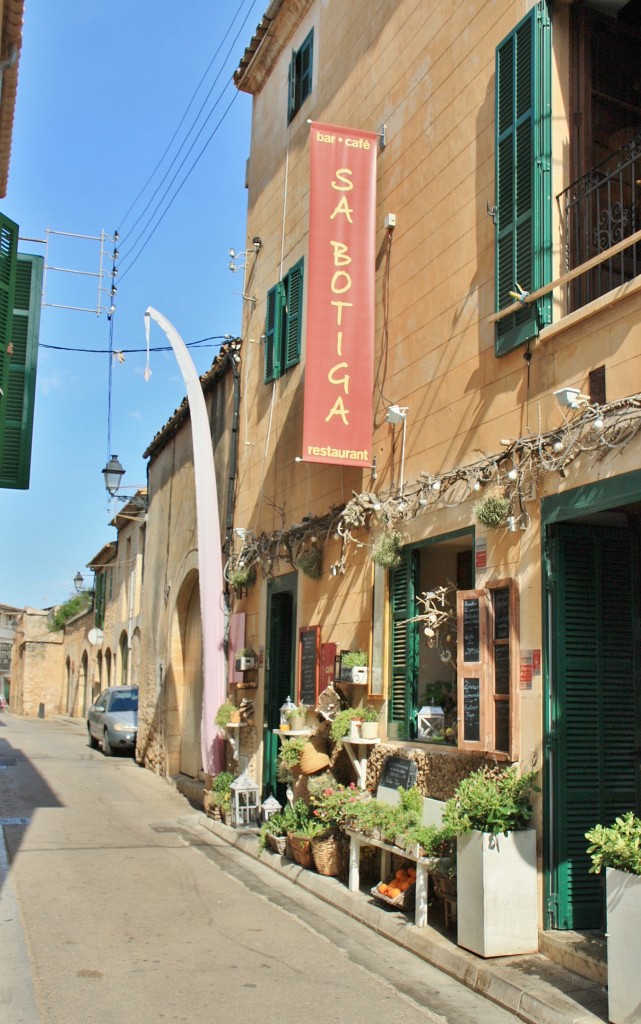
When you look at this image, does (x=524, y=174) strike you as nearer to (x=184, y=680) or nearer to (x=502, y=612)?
(x=502, y=612)

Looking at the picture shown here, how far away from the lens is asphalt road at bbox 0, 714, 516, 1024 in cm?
592

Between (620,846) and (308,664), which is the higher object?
(308,664)

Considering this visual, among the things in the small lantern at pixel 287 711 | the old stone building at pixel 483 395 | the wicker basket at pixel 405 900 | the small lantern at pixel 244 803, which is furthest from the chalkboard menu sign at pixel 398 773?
the small lantern at pixel 244 803

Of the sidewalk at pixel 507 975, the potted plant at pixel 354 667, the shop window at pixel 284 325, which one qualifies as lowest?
the sidewalk at pixel 507 975

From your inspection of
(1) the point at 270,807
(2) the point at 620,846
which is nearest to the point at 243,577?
(1) the point at 270,807

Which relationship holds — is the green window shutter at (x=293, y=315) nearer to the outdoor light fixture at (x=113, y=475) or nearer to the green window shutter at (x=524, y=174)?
the green window shutter at (x=524, y=174)

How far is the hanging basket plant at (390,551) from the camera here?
905cm

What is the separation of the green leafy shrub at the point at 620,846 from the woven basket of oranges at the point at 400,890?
106 inches

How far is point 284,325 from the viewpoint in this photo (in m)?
13.1

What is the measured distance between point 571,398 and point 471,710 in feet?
8.06

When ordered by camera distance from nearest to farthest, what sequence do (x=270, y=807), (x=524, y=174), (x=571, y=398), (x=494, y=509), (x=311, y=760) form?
1. (x=571, y=398)
2. (x=494, y=509)
3. (x=524, y=174)
4. (x=311, y=760)
5. (x=270, y=807)

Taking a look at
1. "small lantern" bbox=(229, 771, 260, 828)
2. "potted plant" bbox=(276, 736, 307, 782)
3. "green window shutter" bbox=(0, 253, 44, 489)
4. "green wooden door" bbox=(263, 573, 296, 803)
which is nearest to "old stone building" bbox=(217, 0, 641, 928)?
"green wooden door" bbox=(263, 573, 296, 803)

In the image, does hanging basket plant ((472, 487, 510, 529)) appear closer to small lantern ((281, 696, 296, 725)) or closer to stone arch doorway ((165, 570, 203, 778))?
small lantern ((281, 696, 296, 725))

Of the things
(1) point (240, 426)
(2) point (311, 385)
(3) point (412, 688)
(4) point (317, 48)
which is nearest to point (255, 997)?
(3) point (412, 688)
